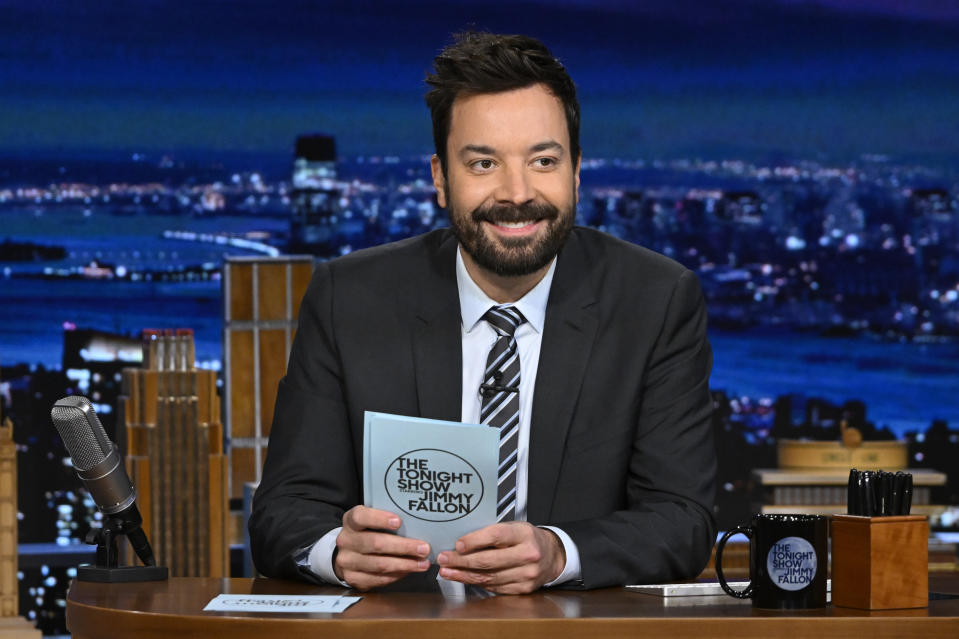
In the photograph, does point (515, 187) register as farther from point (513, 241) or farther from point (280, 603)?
point (280, 603)

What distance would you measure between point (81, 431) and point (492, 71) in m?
0.95

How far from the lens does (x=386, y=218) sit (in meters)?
12.1

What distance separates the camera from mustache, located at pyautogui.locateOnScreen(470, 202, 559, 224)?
242 cm

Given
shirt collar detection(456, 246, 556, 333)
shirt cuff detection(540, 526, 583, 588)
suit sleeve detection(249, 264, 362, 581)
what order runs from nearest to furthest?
shirt cuff detection(540, 526, 583, 588) → suit sleeve detection(249, 264, 362, 581) → shirt collar detection(456, 246, 556, 333)

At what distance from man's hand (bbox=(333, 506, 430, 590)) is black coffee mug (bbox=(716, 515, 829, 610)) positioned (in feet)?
1.47

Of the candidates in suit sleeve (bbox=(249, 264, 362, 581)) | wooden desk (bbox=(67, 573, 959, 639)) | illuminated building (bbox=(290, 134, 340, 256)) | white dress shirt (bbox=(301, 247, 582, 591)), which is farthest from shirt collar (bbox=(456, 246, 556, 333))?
illuminated building (bbox=(290, 134, 340, 256))

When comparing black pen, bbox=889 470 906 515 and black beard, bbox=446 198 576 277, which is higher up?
black beard, bbox=446 198 576 277

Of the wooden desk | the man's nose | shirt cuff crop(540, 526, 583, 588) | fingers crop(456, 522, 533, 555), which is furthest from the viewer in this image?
the man's nose

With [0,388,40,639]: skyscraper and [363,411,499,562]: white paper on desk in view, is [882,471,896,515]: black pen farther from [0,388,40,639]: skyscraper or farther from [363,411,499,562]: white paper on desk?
[0,388,40,639]: skyscraper

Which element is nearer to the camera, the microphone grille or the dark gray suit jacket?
the microphone grille

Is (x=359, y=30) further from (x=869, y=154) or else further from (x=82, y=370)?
(x=869, y=154)

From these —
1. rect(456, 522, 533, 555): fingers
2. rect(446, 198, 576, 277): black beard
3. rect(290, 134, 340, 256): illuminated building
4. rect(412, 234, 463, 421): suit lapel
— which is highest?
rect(290, 134, 340, 256): illuminated building

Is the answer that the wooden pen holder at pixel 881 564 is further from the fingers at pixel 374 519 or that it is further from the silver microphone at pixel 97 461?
the silver microphone at pixel 97 461

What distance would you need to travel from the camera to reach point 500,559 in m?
1.99
